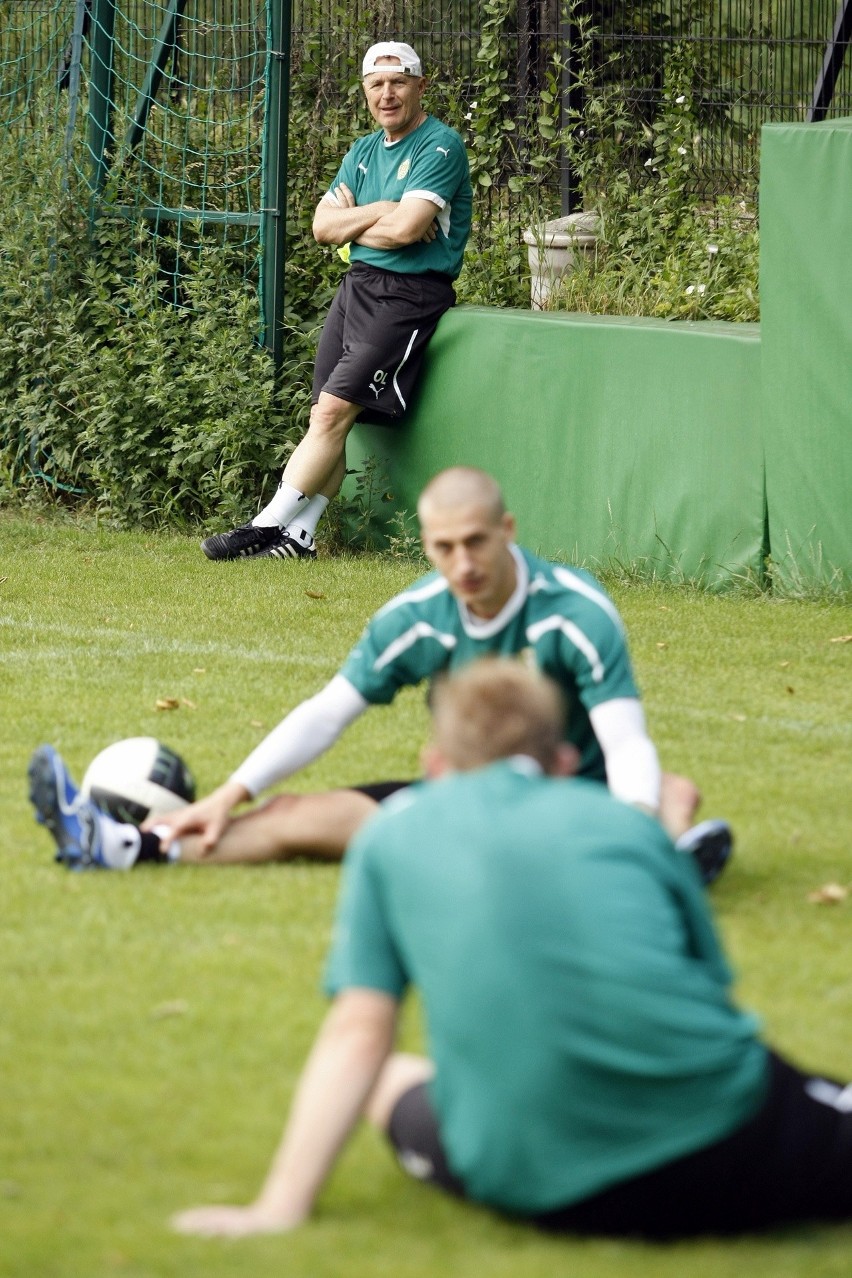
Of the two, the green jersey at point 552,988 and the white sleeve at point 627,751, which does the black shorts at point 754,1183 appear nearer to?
the green jersey at point 552,988

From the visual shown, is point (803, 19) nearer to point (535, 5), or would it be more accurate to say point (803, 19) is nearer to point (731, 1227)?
point (535, 5)

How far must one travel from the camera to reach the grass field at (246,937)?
10.6ft

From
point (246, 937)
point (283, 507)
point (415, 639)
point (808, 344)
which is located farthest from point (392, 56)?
point (246, 937)

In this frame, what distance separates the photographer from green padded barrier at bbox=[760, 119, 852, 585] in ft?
31.2

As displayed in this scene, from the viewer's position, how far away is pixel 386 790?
220 inches

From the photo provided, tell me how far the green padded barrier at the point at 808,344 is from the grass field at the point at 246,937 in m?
0.41

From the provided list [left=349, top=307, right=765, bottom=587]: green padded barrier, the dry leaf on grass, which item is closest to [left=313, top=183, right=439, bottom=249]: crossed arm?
[left=349, top=307, right=765, bottom=587]: green padded barrier

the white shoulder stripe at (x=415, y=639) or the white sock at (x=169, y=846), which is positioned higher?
the white shoulder stripe at (x=415, y=639)

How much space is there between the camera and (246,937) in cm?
493

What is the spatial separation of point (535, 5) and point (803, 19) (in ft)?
8.47

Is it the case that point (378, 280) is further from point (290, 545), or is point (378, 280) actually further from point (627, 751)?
point (627, 751)

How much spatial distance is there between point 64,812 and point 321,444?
610 centimetres

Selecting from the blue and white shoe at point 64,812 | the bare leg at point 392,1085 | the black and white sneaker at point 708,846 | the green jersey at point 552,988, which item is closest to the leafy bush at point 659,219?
the black and white sneaker at point 708,846

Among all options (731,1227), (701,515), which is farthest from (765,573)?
(731,1227)
